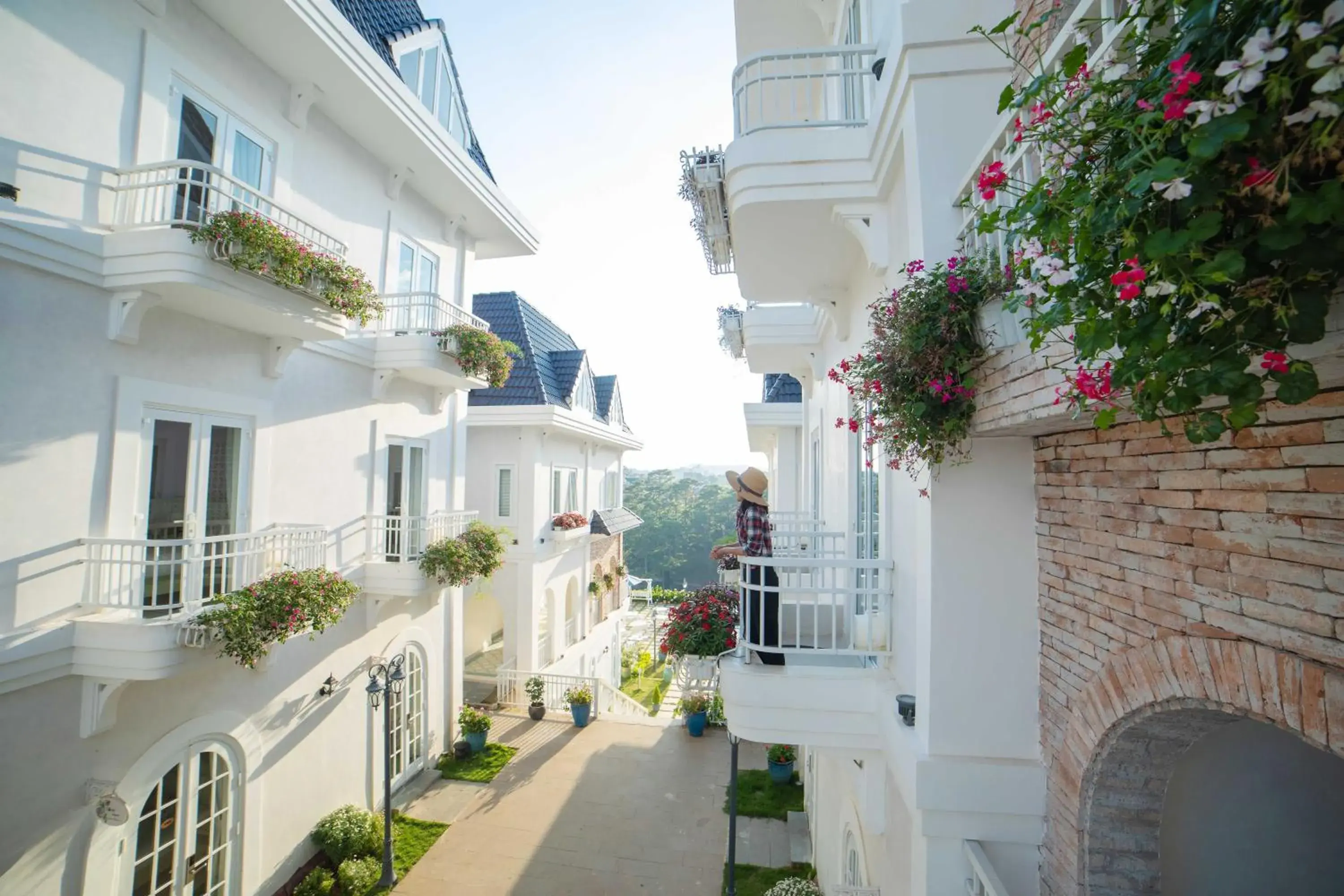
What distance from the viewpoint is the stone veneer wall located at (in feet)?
5.27

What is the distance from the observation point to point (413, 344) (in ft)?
25.8

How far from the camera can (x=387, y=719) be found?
300 inches

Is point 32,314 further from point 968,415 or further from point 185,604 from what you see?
point 968,415

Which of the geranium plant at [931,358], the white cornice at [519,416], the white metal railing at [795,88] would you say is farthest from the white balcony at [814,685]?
the white cornice at [519,416]

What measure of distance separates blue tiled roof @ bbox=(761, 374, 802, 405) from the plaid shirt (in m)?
7.71

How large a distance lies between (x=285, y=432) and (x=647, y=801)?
23.9ft

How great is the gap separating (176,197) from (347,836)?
740 centimetres

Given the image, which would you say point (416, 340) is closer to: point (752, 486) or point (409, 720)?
point (752, 486)

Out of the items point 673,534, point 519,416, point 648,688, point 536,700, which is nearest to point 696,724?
point 536,700

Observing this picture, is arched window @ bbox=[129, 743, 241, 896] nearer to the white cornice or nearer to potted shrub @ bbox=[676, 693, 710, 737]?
potted shrub @ bbox=[676, 693, 710, 737]

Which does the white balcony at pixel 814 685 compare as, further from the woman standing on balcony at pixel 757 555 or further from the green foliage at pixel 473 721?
the green foliage at pixel 473 721

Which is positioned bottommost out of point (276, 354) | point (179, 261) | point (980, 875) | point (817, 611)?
point (980, 875)

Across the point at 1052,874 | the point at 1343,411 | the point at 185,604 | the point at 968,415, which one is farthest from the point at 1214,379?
the point at 185,604

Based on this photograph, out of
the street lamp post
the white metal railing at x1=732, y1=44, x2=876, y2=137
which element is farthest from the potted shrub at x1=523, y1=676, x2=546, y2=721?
the white metal railing at x1=732, y1=44, x2=876, y2=137
